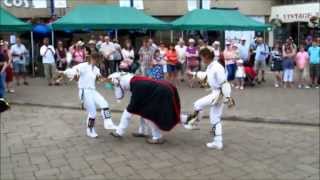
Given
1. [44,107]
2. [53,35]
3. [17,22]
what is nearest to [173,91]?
[44,107]

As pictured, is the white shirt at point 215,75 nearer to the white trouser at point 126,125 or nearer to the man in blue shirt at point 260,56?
the white trouser at point 126,125

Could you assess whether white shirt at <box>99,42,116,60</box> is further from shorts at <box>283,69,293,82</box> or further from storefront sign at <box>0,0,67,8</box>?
shorts at <box>283,69,293,82</box>

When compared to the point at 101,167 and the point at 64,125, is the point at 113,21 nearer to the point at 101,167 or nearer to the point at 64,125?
the point at 64,125

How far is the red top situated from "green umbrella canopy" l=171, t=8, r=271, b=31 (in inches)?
56.3

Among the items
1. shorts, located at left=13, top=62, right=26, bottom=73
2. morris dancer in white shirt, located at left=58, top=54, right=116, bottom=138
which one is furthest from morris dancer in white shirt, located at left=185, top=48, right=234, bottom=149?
shorts, located at left=13, top=62, right=26, bottom=73

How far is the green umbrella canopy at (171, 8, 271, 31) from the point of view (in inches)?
770

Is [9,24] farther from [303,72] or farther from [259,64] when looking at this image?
[303,72]

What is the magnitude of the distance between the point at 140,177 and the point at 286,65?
11.3 m

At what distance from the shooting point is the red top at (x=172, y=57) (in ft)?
60.5

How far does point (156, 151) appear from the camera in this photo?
843 centimetres

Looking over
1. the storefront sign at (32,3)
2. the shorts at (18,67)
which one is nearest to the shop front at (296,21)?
Answer: the storefront sign at (32,3)

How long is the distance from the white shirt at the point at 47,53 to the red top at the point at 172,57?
3991 millimetres

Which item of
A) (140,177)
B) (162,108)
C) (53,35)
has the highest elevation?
(53,35)

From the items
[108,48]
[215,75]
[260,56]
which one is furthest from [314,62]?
[215,75]
